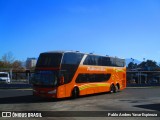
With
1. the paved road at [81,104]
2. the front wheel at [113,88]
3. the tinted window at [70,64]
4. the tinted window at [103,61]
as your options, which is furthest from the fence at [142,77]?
the paved road at [81,104]

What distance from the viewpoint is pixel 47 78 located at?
2480 cm

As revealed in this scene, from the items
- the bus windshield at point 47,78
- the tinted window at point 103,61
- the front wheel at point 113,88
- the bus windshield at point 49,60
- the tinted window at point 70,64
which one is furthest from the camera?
the front wheel at point 113,88

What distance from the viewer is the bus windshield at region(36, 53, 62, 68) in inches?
983

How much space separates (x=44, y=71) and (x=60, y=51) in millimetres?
1965

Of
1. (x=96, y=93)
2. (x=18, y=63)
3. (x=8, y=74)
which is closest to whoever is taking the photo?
(x=96, y=93)

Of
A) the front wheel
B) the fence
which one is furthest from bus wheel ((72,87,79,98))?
the fence

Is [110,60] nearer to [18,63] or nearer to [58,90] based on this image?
[58,90]

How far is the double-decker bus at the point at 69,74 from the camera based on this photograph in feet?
81.1

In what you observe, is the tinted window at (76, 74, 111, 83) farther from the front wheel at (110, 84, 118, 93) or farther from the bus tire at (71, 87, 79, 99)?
the front wheel at (110, 84, 118, 93)

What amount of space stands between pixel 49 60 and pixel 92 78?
5949 mm

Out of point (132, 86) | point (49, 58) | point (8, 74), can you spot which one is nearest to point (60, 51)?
point (49, 58)

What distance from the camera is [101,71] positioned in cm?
3139

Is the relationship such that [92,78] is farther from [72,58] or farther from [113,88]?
[113,88]

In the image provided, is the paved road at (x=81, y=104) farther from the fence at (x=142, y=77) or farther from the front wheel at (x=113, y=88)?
the fence at (x=142, y=77)
